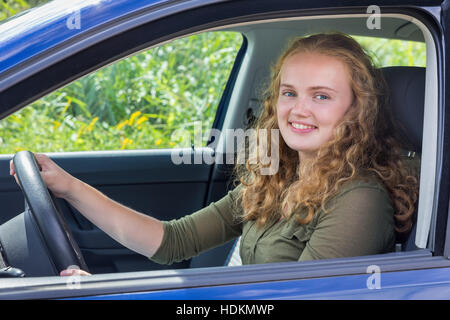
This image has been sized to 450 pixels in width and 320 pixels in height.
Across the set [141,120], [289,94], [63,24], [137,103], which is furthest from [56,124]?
[63,24]

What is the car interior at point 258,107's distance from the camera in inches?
56.9

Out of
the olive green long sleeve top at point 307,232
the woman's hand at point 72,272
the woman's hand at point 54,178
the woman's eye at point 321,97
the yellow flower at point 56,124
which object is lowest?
the woman's hand at point 72,272

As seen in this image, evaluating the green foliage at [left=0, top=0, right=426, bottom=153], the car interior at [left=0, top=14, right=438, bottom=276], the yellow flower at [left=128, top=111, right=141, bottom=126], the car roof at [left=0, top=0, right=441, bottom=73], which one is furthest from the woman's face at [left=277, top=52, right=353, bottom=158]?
the yellow flower at [left=128, top=111, right=141, bottom=126]

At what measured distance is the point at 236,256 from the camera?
8.30 feet

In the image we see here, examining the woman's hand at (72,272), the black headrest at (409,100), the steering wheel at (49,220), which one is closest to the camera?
the woman's hand at (72,272)

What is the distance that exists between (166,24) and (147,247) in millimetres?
923

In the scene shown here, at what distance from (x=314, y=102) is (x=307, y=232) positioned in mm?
361

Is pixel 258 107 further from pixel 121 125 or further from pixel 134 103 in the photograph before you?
pixel 134 103

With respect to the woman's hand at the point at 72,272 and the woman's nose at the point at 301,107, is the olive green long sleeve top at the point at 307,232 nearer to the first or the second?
the woman's nose at the point at 301,107

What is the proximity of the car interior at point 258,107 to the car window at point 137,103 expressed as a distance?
153cm

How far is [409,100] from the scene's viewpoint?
6.19 feet

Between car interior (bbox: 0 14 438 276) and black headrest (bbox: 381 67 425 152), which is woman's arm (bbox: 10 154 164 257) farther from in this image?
black headrest (bbox: 381 67 425 152)

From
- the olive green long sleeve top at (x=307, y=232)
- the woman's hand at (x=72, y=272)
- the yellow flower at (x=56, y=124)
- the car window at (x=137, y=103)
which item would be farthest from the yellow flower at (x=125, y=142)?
the woman's hand at (x=72, y=272)

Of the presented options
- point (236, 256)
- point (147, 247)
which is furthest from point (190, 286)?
point (236, 256)
